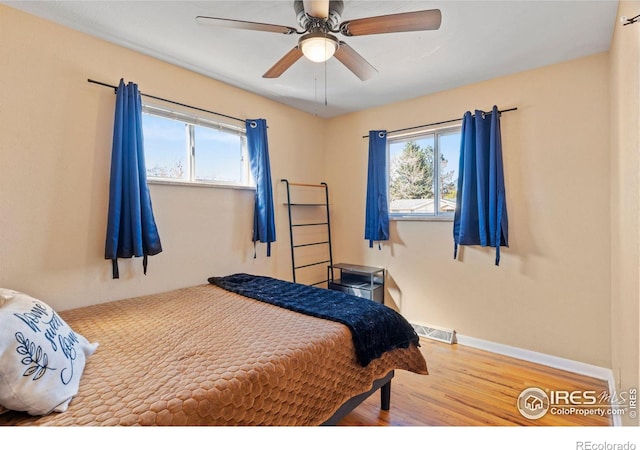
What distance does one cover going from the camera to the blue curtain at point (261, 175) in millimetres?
3088

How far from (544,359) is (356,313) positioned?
1.89 m

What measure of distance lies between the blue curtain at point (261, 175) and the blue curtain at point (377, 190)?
44.1 inches

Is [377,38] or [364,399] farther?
[377,38]

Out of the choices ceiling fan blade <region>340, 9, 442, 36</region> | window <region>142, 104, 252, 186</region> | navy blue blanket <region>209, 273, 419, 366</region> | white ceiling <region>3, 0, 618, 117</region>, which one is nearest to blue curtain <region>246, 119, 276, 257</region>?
window <region>142, 104, 252, 186</region>

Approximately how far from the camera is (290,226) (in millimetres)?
3553

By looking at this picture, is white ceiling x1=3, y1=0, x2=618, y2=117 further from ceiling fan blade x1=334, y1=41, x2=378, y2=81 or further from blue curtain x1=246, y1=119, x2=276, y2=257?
blue curtain x1=246, y1=119, x2=276, y2=257

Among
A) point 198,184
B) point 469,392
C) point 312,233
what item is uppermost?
point 198,184

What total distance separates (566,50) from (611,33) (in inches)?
10.0

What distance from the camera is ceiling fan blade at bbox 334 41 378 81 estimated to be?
178cm

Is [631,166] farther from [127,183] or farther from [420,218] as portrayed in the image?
[127,183]

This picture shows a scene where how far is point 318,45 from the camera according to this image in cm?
162

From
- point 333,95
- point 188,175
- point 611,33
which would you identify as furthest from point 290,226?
point 611,33

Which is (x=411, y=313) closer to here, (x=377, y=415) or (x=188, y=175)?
(x=377, y=415)

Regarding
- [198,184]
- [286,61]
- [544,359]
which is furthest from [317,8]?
[544,359]
